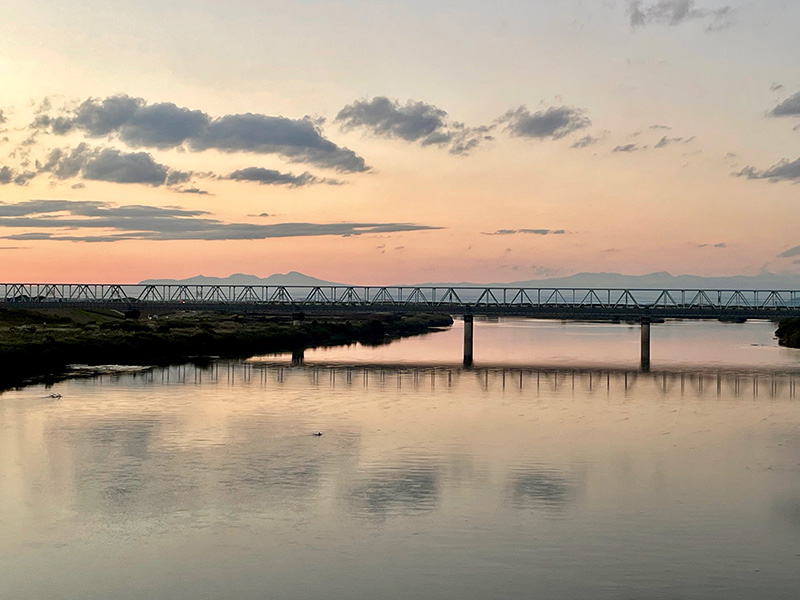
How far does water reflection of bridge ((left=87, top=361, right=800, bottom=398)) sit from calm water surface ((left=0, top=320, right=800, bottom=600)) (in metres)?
7.05

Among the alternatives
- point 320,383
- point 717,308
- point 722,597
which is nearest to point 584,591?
point 722,597

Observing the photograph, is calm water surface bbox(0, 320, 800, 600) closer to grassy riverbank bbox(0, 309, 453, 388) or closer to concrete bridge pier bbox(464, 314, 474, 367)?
grassy riverbank bbox(0, 309, 453, 388)

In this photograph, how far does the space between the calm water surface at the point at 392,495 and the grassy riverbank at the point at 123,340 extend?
1602 centimetres

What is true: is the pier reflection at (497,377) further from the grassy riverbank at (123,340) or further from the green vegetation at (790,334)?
the green vegetation at (790,334)

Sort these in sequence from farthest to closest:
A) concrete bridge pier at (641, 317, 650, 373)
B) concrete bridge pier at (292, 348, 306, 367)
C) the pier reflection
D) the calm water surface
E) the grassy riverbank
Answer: concrete bridge pier at (641, 317, 650, 373) < concrete bridge pier at (292, 348, 306, 367) < the grassy riverbank < the pier reflection < the calm water surface

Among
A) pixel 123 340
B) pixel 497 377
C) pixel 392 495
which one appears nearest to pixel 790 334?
pixel 497 377

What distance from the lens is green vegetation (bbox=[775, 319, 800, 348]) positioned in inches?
6053

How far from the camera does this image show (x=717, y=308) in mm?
146125

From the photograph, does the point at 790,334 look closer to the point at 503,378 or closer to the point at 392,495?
the point at 503,378

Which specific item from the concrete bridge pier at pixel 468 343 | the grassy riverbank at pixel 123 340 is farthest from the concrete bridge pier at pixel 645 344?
the grassy riverbank at pixel 123 340

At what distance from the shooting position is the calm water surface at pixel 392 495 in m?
26.6

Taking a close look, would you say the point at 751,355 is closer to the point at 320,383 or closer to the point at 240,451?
the point at 320,383

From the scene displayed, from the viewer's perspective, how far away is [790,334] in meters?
161

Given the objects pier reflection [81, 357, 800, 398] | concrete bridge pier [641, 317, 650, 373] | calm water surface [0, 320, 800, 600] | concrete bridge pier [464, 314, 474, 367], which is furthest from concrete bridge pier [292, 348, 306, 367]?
concrete bridge pier [641, 317, 650, 373]
